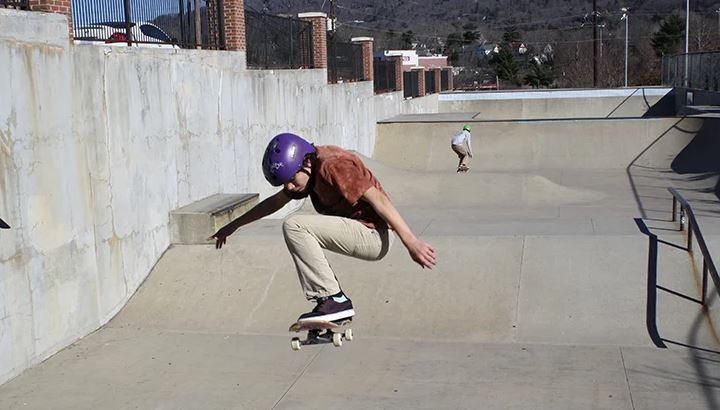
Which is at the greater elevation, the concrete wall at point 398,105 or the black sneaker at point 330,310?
the concrete wall at point 398,105

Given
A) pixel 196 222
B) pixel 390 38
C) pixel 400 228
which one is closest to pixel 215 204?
pixel 196 222

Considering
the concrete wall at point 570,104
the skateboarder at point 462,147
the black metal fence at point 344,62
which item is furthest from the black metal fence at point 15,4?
the concrete wall at point 570,104

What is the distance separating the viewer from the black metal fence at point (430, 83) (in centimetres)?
4572

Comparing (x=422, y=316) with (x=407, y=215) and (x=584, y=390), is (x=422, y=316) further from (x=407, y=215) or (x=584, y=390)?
(x=407, y=215)

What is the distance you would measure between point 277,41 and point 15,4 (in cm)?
1084

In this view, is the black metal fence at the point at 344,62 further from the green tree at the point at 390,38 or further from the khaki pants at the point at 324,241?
the green tree at the point at 390,38

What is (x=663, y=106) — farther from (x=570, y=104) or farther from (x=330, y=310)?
(x=330, y=310)

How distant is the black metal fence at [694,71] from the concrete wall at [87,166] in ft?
92.1

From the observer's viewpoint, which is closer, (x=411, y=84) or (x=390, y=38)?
(x=411, y=84)

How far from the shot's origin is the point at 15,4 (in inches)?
333

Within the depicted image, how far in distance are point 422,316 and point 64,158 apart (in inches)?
162

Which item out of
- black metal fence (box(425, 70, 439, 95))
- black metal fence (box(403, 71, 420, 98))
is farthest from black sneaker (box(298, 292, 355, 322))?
black metal fence (box(425, 70, 439, 95))

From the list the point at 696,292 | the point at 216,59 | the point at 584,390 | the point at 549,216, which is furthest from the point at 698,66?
the point at 584,390

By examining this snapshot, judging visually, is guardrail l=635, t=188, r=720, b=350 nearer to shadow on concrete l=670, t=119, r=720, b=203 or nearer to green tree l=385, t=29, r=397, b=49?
shadow on concrete l=670, t=119, r=720, b=203
